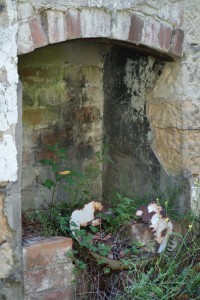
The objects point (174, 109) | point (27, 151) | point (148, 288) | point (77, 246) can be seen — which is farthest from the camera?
point (27, 151)

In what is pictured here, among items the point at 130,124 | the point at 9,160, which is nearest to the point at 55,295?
the point at 9,160

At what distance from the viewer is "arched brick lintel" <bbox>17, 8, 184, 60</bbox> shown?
3.19m

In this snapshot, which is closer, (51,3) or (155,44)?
(51,3)

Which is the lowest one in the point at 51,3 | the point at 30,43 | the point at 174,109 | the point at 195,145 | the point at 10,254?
the point at 10,254

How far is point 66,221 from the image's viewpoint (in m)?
3.86

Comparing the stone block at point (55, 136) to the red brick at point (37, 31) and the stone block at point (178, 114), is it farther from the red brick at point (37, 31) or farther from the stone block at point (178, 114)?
the red brick at point (37, 31)

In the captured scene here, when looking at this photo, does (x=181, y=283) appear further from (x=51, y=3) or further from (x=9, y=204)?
(x=51, y=3)

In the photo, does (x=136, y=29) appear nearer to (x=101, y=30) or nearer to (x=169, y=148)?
(x=101, y=30)

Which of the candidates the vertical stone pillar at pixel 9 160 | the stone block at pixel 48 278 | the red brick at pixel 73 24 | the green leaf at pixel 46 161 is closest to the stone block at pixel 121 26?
the red brick at pixel 73 24

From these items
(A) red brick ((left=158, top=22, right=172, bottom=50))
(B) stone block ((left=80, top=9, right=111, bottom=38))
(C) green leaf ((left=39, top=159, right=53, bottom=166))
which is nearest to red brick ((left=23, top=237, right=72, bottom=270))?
(C) green leaf ((left=39, top=159, right=53, bottom=166))

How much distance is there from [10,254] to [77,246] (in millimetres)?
556

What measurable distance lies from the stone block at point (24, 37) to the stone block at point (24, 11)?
1.2 inches

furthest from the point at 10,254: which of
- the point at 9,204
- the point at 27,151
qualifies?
the point at 27,151

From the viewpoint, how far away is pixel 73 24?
3305 millimetres
